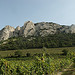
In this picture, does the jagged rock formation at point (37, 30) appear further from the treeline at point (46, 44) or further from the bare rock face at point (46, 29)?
the treeline at point (46, 44)

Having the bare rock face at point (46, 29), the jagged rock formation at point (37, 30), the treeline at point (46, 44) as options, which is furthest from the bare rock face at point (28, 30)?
the treeline at point (46, 44)

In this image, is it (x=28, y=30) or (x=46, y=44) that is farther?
(x=28, y=30)

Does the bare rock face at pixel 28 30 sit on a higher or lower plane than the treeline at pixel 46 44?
higher

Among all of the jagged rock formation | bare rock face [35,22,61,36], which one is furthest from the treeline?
the jagged rock formation

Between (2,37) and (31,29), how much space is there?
61406 millimetres

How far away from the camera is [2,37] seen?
179375mm

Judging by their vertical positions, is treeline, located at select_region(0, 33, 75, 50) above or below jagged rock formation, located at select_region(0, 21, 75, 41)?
below

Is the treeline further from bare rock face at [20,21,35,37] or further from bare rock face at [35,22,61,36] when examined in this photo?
bare rock face at [20,21,35,37]

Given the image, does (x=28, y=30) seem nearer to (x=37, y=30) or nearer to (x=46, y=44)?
(x=37, y=30)

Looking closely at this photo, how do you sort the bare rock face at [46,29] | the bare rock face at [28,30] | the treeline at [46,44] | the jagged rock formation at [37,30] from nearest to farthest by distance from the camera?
the treeline at [46,44]
the bare rock face at [46,29]
the jagged rock formation at [37,30]
the bare rock face at [28,30]

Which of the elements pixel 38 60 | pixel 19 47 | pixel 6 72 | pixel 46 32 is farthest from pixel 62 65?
pixel 46 32

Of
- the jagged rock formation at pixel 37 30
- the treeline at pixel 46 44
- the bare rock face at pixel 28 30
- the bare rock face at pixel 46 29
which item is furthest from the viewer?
the bare rock face at pixel 28 30

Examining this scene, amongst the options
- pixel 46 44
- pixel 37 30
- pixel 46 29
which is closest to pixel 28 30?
pixel 37 30

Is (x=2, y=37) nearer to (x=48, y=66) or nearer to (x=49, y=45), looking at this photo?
(x=49, y=45)
